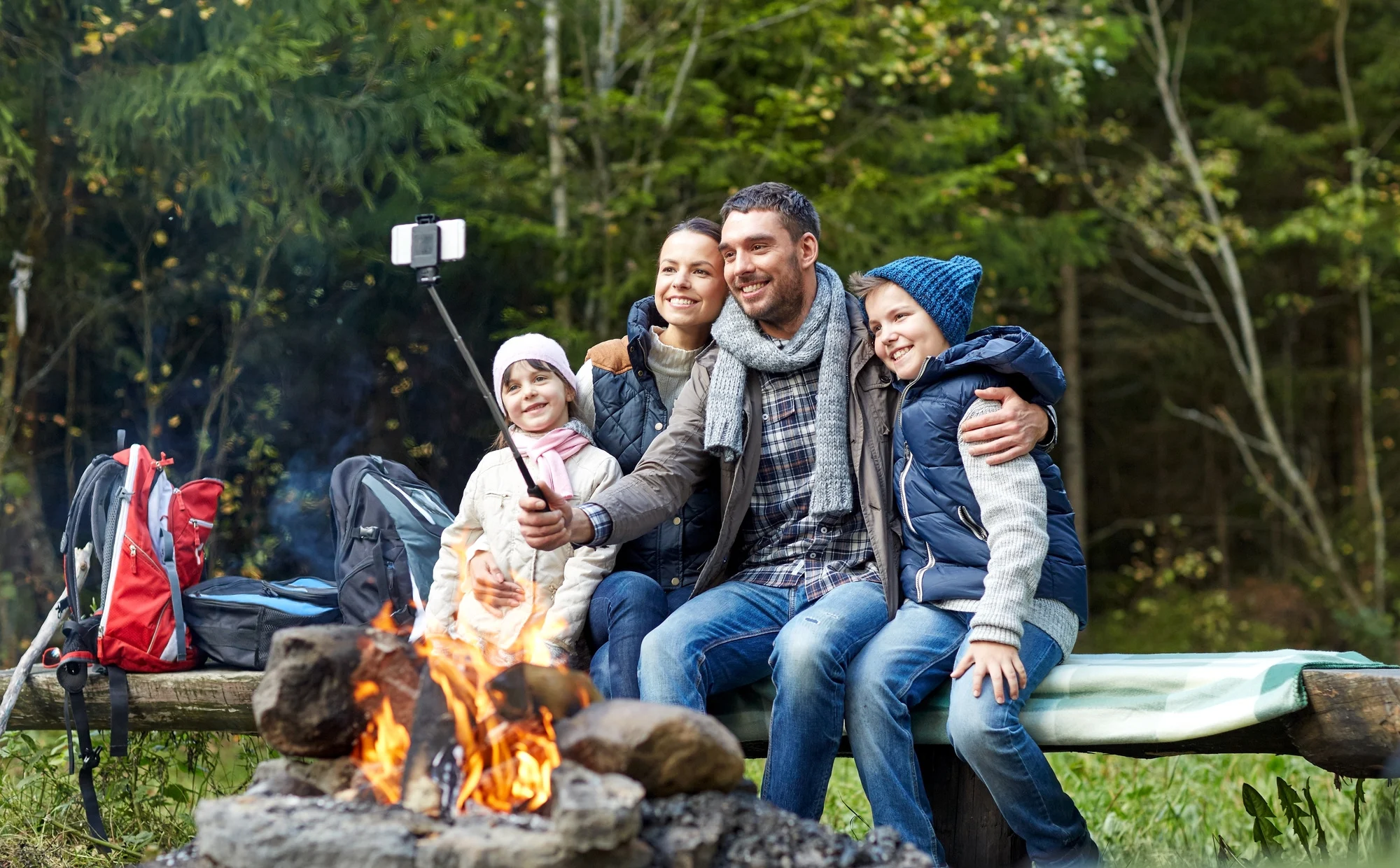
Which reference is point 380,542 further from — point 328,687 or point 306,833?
point 306,833

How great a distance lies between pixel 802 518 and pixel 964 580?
478 mm

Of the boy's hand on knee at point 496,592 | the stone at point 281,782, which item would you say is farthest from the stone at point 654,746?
the boy's hand on knee at point 496,592

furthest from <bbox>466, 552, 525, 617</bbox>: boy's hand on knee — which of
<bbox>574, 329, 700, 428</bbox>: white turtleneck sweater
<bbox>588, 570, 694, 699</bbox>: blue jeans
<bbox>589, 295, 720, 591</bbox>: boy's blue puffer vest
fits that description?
<bbox>574, 329, 700, 428</bbox>: white turtleneck sweater

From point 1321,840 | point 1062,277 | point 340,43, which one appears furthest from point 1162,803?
point 1062,277

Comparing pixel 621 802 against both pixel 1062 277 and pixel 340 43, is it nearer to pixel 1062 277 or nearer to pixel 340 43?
pixel 340 43

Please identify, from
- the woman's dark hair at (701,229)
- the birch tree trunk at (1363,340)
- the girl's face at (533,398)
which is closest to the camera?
the girl's face at (533,398)

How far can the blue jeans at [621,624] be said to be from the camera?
3064mm

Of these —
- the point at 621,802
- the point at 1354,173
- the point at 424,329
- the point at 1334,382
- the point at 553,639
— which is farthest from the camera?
the point at 1334,382

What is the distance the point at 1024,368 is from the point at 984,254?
5.88m

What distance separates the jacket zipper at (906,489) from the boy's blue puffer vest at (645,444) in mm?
508

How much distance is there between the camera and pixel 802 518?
3260 millimetres

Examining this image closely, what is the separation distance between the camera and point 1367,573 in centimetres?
1064

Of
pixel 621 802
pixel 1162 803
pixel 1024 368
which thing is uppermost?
pixel 1024 368

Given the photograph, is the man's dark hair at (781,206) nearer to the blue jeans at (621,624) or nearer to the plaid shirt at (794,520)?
the plaid shirt at (794,520)
